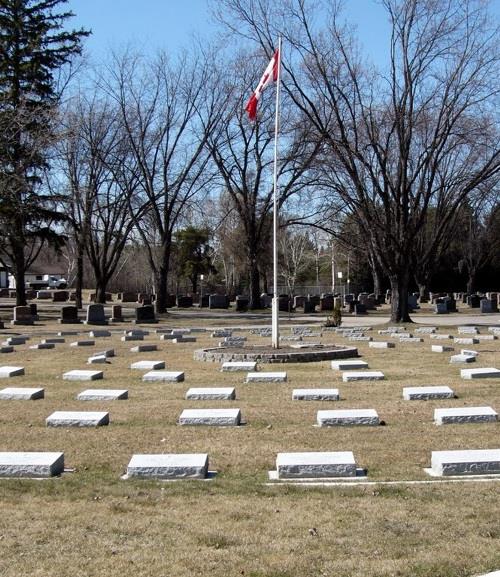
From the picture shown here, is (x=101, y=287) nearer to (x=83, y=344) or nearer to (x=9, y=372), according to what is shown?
(x=83, y=344)

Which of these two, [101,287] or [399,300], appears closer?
[399,300]

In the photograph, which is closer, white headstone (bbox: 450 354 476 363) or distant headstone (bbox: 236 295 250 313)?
white headstone (bbox: 450 354 476 363)

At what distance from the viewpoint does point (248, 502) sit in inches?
211

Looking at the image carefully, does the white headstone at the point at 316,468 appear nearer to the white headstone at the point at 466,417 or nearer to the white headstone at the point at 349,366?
the white headstone at the point at 466,417

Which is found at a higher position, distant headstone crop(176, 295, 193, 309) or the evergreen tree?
the evergreen tree

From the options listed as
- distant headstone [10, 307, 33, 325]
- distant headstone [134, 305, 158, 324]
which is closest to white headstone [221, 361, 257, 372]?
distant headstone [134, 305, 158, 324]

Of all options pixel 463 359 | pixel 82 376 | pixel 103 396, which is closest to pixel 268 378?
pixel 103 396

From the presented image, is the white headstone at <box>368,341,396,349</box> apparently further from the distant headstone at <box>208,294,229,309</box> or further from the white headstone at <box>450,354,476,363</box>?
the distant headstone at <box>208,294,229,309</box>

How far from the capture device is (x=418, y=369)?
13.4 m

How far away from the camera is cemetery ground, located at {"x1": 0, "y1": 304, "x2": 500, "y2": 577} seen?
4152 millimetres

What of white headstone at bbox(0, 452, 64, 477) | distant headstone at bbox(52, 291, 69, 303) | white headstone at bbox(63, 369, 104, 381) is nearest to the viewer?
white headstone at bbox(0, 452, 64, 477)

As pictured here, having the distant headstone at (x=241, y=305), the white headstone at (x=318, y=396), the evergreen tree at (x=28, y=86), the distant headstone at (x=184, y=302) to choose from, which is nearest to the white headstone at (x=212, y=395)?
the white headstone at (x=318, y=396)

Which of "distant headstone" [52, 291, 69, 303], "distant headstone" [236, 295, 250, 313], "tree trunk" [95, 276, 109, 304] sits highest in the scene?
"tree trunk" [95, 276, 109, 304]

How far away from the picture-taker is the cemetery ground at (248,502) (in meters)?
4.15
